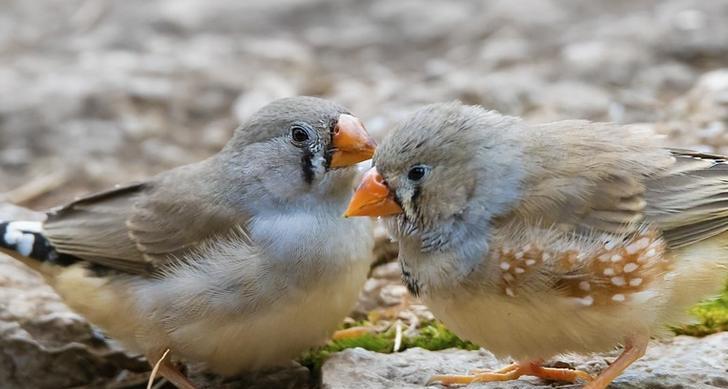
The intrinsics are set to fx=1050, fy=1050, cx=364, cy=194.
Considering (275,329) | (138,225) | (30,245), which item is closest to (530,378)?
(275,329)

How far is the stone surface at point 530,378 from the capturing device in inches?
156

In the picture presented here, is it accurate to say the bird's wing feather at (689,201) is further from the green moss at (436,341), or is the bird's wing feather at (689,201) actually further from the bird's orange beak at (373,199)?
the green moss at (436,341)

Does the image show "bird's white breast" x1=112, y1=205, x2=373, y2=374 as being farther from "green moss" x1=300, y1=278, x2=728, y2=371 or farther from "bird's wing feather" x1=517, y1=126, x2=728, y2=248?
"bird's wing feather" x1=517, y1=126, x2=728, y2=248

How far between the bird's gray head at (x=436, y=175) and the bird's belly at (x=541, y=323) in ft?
1.07

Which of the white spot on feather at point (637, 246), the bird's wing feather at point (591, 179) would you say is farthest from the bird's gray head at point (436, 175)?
the white spot on feather at point (637, 246)

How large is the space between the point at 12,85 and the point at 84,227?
310 centimetres

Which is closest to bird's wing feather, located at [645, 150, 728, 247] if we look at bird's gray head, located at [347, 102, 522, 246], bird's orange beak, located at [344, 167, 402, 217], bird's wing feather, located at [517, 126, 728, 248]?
bird's wing feather, located at [517, 126, 728, 248]

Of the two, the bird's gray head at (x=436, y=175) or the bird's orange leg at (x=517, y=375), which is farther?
the bird's orange leg at (x=517, y=375)

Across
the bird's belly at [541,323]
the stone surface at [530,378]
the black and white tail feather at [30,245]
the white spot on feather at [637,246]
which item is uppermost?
the white spot on feather at [637,246]

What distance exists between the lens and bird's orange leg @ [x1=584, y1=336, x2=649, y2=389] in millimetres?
3736

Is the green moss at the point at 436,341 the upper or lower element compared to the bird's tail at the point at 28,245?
lower

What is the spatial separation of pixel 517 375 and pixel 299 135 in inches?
56.4

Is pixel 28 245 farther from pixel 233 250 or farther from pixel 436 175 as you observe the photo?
pixel 436 175

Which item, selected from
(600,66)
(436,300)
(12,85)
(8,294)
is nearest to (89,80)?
(12,85)
